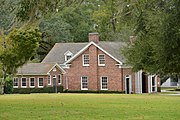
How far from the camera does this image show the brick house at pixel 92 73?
211ft

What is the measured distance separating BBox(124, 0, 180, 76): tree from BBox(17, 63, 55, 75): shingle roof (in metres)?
24.7

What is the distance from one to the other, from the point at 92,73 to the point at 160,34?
2695cm

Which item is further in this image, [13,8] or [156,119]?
[13,8]

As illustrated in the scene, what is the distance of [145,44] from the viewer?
146 feet

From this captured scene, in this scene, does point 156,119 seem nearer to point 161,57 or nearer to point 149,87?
point 161,57

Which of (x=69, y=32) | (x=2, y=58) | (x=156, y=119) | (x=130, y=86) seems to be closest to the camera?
(x=156, y=119)

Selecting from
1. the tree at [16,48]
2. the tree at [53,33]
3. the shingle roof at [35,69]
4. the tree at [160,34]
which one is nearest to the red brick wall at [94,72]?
the shingle roof at [35,69]

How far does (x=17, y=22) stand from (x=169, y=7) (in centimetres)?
1640

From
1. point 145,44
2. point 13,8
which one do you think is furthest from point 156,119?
point 145,44

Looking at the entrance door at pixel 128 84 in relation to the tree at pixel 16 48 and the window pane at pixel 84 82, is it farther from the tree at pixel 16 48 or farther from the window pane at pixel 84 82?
the tree at pixel 16 48

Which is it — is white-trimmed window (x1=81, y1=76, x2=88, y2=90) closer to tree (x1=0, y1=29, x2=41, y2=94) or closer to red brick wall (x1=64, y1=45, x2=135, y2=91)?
red brick wall (x1=64, y1=45, x2=135, y2=91)

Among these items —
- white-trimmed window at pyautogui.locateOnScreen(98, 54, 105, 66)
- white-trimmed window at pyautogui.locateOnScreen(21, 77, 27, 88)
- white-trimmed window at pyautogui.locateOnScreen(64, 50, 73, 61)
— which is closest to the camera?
white-trimmed window at pyautogui.locateOnScreen(98, 54, 105, 66)

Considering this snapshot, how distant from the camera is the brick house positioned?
6444cm

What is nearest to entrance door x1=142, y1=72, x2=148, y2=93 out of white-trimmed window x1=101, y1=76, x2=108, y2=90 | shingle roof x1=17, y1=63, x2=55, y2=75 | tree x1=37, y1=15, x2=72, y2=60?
white-trimmed window x1=101, y1=76, x2=108, y2=90
